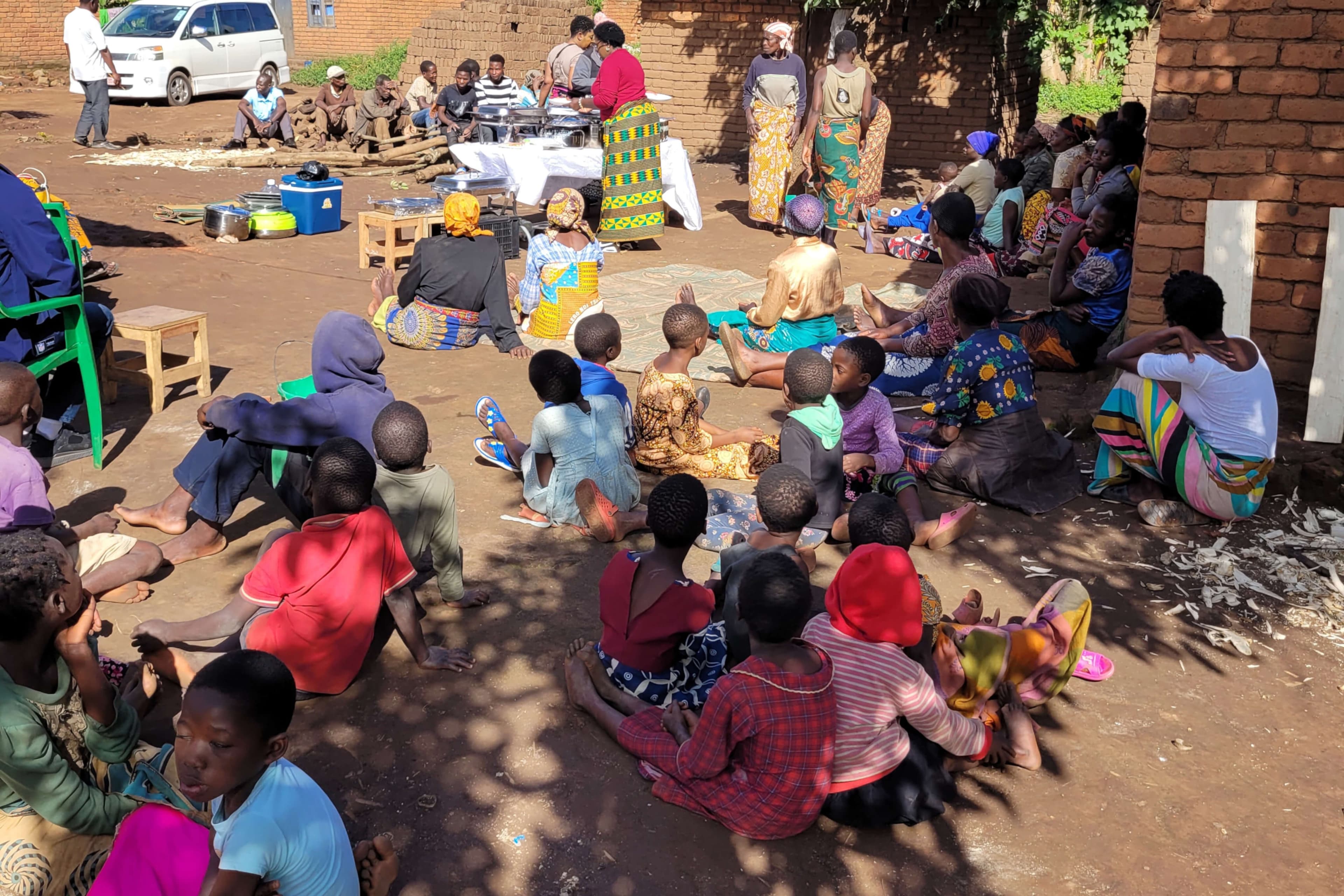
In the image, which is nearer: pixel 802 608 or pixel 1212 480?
→ pixel 802 608

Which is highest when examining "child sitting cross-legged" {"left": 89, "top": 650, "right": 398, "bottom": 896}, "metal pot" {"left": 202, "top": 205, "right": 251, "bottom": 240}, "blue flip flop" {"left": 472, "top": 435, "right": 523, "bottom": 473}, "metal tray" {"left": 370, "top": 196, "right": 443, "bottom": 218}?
"metal tray" {"left": 370, "top": 196, "right": 443, "bottom": 218}

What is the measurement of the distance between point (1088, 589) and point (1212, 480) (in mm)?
885

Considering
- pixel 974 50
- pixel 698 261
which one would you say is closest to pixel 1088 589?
pixel 698 261

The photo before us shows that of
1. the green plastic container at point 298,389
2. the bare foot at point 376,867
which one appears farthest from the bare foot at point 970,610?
the green plastic container at point 298,389

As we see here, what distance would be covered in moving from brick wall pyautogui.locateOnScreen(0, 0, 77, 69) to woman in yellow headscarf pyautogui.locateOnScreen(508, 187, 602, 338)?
20.3 m

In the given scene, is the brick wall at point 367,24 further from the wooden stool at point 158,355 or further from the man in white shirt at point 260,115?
the wooden stool at point 158,355

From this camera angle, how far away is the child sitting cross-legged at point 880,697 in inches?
124

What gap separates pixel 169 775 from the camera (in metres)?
2.92

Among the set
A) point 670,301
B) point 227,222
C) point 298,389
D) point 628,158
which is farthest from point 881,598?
point 227,222

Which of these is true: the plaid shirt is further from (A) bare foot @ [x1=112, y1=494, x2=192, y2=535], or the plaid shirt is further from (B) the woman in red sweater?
(B) the woman in red sweater

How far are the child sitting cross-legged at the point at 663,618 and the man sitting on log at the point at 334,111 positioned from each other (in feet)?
46.9

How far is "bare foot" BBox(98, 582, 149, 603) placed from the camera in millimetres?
4254

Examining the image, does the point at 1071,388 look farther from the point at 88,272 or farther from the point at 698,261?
the point at 88,272

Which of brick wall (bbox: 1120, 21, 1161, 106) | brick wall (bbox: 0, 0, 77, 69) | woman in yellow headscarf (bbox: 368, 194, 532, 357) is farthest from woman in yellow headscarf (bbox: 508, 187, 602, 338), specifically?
brick wall (bbox: 0, 0, 77, 69)
